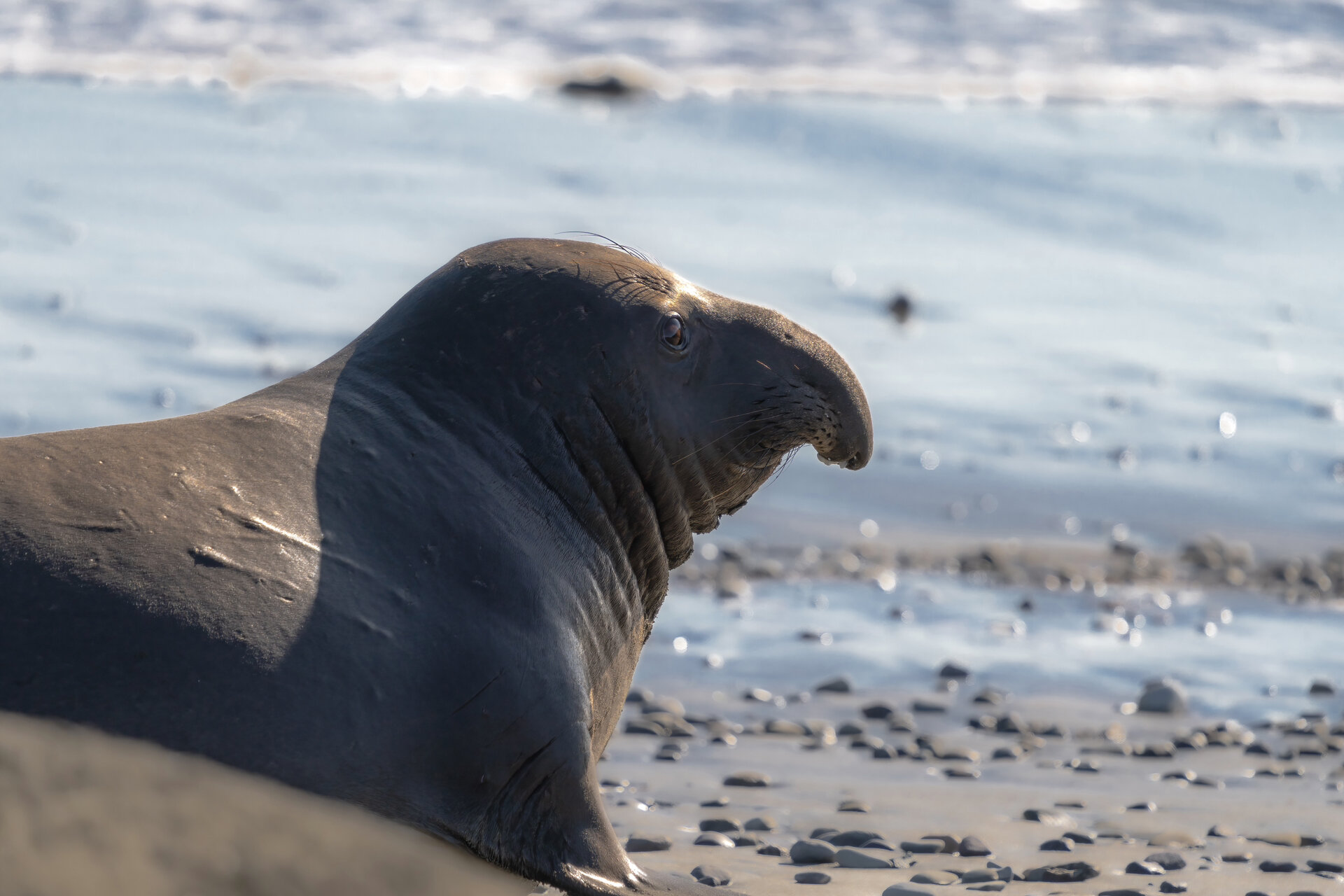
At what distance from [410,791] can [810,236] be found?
10.6m

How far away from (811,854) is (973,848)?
1.78ft

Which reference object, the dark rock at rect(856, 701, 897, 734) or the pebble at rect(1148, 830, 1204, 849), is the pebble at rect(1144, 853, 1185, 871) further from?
the dark rock at rect(856, 701, 897, 734)

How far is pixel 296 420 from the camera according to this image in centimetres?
414

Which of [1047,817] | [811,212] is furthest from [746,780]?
[811,212]

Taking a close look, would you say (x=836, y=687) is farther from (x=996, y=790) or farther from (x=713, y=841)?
(x=713, y=841)

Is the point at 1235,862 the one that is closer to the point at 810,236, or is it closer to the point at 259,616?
the point at 259,616

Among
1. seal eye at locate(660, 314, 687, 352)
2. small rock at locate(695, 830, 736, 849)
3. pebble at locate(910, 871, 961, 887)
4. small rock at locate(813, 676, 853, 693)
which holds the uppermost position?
seal eye at locate(660, 314, 687, 352)

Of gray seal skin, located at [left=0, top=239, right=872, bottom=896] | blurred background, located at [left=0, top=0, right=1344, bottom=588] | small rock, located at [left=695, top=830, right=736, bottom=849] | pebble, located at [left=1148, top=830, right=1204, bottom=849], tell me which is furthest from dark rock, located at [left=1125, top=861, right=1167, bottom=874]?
blurred background, located at [left=0, top=0, right=1344, bottom=588]

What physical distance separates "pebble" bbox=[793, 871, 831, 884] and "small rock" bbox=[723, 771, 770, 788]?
0.98 metres

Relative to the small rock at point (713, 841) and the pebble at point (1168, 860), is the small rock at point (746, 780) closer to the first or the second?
the small rock at point (713, 841)

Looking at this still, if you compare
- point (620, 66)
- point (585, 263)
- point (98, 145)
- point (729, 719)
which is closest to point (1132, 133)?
point (620, 66)

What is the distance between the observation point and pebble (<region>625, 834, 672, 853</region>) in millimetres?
5035

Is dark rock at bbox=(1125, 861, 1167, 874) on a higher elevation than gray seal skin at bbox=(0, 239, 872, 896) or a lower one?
lower

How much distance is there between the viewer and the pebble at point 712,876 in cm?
472
